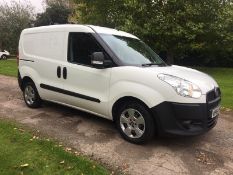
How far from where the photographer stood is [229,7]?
2278 cm

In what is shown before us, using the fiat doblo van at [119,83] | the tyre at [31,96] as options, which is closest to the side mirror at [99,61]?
the fiat doblo van at [119,83]

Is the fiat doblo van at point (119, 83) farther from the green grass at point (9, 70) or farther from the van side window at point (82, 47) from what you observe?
the green grass at point (9, 70)

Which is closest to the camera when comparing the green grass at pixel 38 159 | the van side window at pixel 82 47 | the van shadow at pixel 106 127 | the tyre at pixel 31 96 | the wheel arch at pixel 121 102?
the green grass at pixel 38 159

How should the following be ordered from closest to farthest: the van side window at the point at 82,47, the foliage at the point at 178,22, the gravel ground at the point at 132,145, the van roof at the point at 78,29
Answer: the gravel ground at the point at 132,145, the van side window at the point at 82,47, the van roof at the point at 78,29, the foliage at the point at 178,22

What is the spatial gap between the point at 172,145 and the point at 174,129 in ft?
1.80

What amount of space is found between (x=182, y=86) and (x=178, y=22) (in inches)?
661

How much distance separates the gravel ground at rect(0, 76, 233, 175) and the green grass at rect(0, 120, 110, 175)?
0.34 m

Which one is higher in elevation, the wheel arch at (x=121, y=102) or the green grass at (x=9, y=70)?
the wheel arch at (x=121, y=102)

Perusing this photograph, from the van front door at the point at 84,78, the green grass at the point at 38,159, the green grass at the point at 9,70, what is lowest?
the green grass at the point at 9,70

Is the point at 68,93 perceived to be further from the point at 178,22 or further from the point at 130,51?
the point at 178,22

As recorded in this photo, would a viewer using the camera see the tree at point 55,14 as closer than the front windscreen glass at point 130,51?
No

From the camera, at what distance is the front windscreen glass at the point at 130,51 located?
648 cm

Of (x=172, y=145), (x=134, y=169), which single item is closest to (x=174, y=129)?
(x=172, y=145)

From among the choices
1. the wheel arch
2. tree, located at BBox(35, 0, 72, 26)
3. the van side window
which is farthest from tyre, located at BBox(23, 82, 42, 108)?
tree, located at BBox(35, 0, 72, 26)
